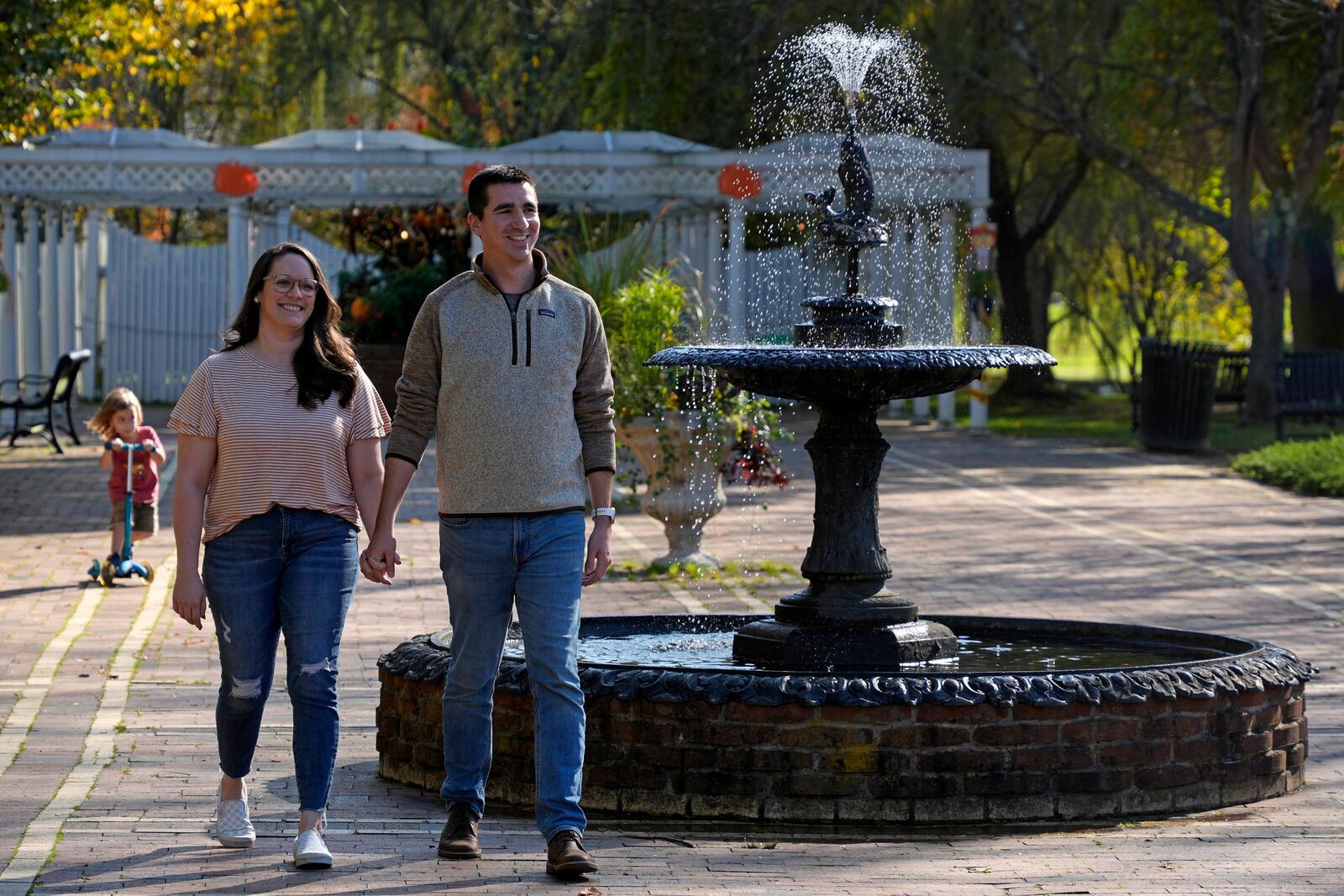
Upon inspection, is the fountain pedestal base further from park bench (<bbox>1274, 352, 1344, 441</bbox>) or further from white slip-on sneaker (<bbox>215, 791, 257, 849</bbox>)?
park bench (<bbox>1274, 352, 1344, 441</bbox>)

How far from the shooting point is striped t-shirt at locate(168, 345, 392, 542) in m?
5.49

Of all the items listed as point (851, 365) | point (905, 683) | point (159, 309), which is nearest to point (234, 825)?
point (905, 683)

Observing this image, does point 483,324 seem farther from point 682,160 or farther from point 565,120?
point 565,120

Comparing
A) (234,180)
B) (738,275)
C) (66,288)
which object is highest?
(234,180)

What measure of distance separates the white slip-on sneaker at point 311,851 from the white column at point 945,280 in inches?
812

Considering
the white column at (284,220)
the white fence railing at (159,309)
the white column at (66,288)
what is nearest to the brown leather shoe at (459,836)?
the white column at (66,288)

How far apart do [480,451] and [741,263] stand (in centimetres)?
2176

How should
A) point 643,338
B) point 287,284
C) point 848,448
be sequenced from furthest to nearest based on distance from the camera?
1. point 643,338
2. point 848,448
3. point 287,284

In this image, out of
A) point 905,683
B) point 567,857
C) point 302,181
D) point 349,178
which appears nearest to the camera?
point 567,857

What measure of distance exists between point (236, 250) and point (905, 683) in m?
19.7

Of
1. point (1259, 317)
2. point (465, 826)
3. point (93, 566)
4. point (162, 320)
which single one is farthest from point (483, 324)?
point (162, 320)

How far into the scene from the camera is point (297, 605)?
18.0 feet

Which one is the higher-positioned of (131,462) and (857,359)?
(857,359)

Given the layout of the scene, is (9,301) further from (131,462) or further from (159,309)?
(131,462)
